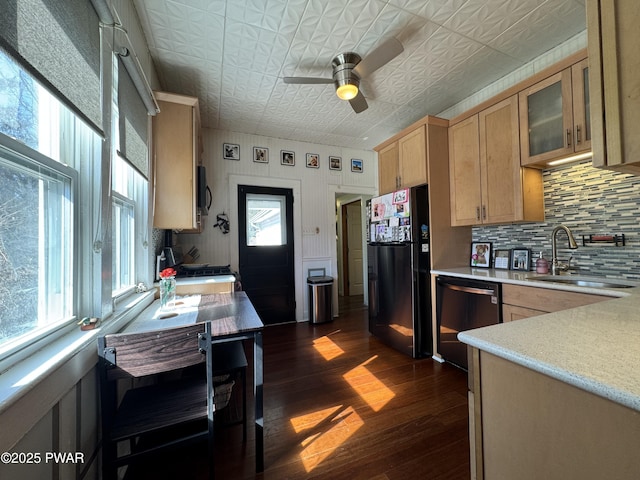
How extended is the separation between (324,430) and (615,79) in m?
2.03

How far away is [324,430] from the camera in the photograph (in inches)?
62.6

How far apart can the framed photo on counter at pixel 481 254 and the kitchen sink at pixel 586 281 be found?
58 centimetres

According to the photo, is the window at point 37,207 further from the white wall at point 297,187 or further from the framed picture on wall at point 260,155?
the framed picture on wall at point 260,155

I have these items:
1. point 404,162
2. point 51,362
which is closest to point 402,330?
point 404,162

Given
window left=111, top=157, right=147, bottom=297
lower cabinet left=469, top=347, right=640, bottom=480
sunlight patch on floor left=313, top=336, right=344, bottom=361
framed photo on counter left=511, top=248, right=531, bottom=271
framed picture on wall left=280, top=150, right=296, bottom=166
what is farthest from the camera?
framed picture on wall left=280, top=150, right=296, bottom=166

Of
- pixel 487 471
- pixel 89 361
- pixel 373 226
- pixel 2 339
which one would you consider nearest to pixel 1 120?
pixel 2 339

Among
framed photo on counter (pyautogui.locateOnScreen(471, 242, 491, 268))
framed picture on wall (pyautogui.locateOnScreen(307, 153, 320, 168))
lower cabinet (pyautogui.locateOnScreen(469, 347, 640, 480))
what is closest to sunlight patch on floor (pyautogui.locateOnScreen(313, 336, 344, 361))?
framed photo on counter (pyautogui.locateOnScreen(471, 242, 491, 268))

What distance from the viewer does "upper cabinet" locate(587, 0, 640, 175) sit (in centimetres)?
74

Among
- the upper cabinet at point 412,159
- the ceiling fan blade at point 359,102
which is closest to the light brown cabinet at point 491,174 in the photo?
the upper cabinet at point 412,159

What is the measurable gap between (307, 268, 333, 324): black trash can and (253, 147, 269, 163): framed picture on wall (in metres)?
1.87

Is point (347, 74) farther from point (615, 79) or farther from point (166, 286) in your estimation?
point (166, 286)

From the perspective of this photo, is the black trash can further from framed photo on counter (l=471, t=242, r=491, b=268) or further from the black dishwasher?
framed photo on counter (l=471, t=242, r=491, b=268)

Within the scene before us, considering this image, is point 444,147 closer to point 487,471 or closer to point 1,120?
point 487,471

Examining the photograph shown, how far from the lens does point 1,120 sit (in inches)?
28.1
